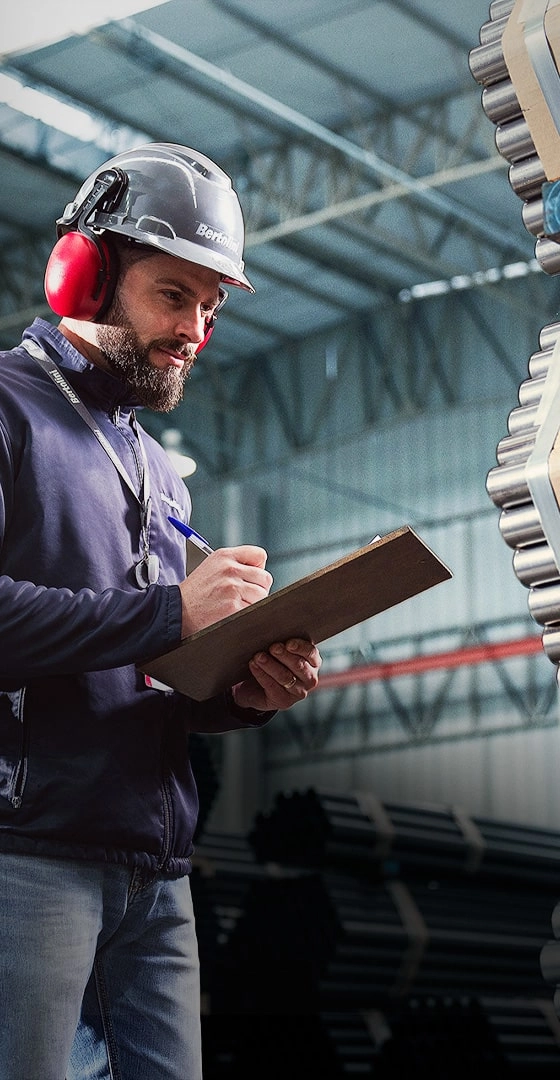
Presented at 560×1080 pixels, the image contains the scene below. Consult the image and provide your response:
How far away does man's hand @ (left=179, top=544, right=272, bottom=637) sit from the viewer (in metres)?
2.02

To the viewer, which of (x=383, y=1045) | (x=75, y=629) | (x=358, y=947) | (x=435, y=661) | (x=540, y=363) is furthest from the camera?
(x=435, y=661)

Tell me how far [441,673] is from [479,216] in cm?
492

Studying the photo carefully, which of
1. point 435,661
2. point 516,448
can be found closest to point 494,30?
point 516,448

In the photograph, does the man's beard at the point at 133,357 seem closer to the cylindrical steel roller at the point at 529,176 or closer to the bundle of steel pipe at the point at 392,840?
the cylindrical steel roller at the point at 529,176

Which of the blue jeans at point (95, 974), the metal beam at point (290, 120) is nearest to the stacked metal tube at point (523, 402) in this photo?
the blue jeans at point (95, 974)

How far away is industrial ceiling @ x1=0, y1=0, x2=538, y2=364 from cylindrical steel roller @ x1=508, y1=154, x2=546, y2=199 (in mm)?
8885

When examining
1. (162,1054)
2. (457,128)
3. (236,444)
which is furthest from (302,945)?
(236,444)

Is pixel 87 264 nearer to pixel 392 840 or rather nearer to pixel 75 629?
pixel 75 629

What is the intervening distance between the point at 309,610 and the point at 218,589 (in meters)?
0.13

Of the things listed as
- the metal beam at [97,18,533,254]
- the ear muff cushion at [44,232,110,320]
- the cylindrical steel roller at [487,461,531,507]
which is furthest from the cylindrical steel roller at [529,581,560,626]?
the metal beam at [97,18,533,254]

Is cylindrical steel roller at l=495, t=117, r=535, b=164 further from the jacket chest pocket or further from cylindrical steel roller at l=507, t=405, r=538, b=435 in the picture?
the jacket chest pocket

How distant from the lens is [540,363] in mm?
1701

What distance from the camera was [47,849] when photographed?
1979 mm

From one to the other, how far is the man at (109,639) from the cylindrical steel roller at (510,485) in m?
0.52
